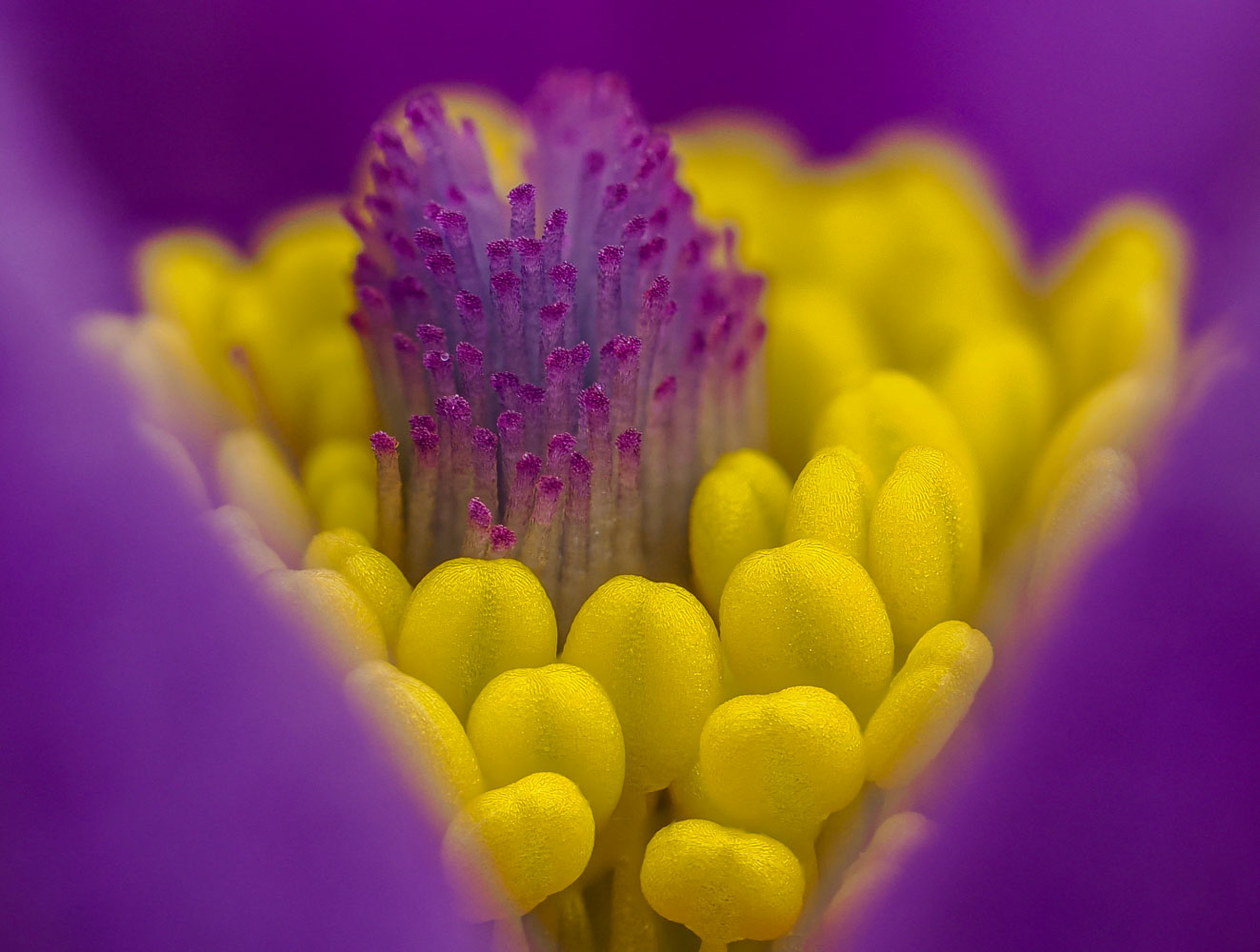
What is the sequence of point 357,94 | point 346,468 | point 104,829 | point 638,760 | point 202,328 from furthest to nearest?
point 357,94 < point 202,328 < point 346,468 < point 638,760 < point 104,829

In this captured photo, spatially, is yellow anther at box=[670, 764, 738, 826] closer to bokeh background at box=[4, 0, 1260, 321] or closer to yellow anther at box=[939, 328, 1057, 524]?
yellow anther at box=[939, 328, 1057, 524]

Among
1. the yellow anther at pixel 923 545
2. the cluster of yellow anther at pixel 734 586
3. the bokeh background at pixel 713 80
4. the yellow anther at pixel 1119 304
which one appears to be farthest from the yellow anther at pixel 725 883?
the bokeh background at pixel 713 80

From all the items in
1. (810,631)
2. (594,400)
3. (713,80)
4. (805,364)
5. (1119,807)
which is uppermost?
(713,80)

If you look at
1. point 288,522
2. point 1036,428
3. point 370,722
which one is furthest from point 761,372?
point 370,722

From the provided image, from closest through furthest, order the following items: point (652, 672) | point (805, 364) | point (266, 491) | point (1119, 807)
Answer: point (1119, 807)
point (652, 672)
point (266, 491)
point (805, 364)

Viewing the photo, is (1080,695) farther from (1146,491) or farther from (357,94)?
(357,94)

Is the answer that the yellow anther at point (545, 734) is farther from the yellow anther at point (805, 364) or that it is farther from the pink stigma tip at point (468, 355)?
the yellow anther at point (805, 364)

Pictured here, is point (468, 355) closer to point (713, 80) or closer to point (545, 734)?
point (545, 734)

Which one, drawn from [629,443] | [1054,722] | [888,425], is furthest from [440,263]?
[1054,722]
